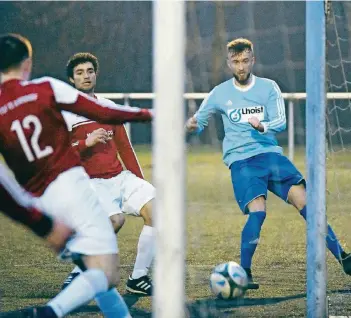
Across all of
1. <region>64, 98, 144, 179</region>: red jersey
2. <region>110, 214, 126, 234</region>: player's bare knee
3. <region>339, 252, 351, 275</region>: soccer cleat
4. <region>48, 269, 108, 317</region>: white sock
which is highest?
<region>64, 98, 144, 179</region>: red jersey

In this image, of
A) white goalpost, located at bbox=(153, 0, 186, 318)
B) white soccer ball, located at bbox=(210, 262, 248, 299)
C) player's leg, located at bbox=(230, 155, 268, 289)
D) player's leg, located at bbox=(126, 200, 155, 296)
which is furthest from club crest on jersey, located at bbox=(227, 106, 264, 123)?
white goalpost, located at bbox=(153, 0, 186, 318)

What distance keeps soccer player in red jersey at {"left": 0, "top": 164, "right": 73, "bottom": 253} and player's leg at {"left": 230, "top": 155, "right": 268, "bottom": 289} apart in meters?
1.83

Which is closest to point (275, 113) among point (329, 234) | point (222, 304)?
point (329, 234)

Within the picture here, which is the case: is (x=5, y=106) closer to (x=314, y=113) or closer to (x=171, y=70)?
(x=171, y=70)

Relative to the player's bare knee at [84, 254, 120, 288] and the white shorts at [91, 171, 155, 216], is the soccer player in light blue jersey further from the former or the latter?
the player's bare knee at [84, 254, 120, 288]

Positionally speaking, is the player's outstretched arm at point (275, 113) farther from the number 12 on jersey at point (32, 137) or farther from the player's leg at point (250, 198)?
the number 12 on jersey at point (32, 137)

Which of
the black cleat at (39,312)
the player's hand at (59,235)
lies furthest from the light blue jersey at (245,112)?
the black cleat at (39,312)

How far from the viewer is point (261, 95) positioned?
6191mm

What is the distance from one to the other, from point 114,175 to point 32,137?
6.35ft

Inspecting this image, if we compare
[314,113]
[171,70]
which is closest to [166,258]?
[171,70]

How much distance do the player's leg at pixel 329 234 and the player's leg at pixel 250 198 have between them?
19 centimetres

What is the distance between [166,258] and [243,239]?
106 inches

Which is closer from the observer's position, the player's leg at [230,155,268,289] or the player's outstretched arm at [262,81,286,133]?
the player's leg at [230,155,268,289]

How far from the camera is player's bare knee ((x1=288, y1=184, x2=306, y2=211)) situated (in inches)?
234
